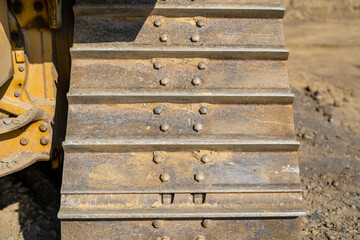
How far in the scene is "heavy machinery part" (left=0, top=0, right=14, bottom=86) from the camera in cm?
227

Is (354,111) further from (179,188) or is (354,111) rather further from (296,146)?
(179,188)

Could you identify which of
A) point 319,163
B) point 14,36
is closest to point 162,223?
point 14,36

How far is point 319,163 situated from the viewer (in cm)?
407

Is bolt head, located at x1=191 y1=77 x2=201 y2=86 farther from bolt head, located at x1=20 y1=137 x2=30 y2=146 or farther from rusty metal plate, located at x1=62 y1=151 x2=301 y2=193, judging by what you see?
bolt head, located at x1=20 y1=137 x2=30 y2=146

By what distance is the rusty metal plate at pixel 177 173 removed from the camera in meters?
2.15

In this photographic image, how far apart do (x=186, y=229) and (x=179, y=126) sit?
0.50 m

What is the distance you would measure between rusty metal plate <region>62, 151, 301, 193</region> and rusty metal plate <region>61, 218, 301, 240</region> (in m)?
0.15

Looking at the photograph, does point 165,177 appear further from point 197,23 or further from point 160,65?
point 197,23

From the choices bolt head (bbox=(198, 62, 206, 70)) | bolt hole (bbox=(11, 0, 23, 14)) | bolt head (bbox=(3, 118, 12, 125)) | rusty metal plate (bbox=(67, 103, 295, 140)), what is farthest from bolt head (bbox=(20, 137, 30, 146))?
bolt head (bbox=(198, 62, 206, 70))

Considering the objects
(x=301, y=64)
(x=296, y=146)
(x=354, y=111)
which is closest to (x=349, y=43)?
(x=301, y=64)

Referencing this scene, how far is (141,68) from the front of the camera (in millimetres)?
2258

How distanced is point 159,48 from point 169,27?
13cm

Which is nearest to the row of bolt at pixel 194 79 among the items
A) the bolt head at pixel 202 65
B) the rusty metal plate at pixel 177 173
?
the bolt head at pixel 202 65

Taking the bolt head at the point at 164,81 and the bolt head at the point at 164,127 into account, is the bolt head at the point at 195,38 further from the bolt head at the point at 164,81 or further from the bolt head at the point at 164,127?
the bolt head at the point at 164,127
